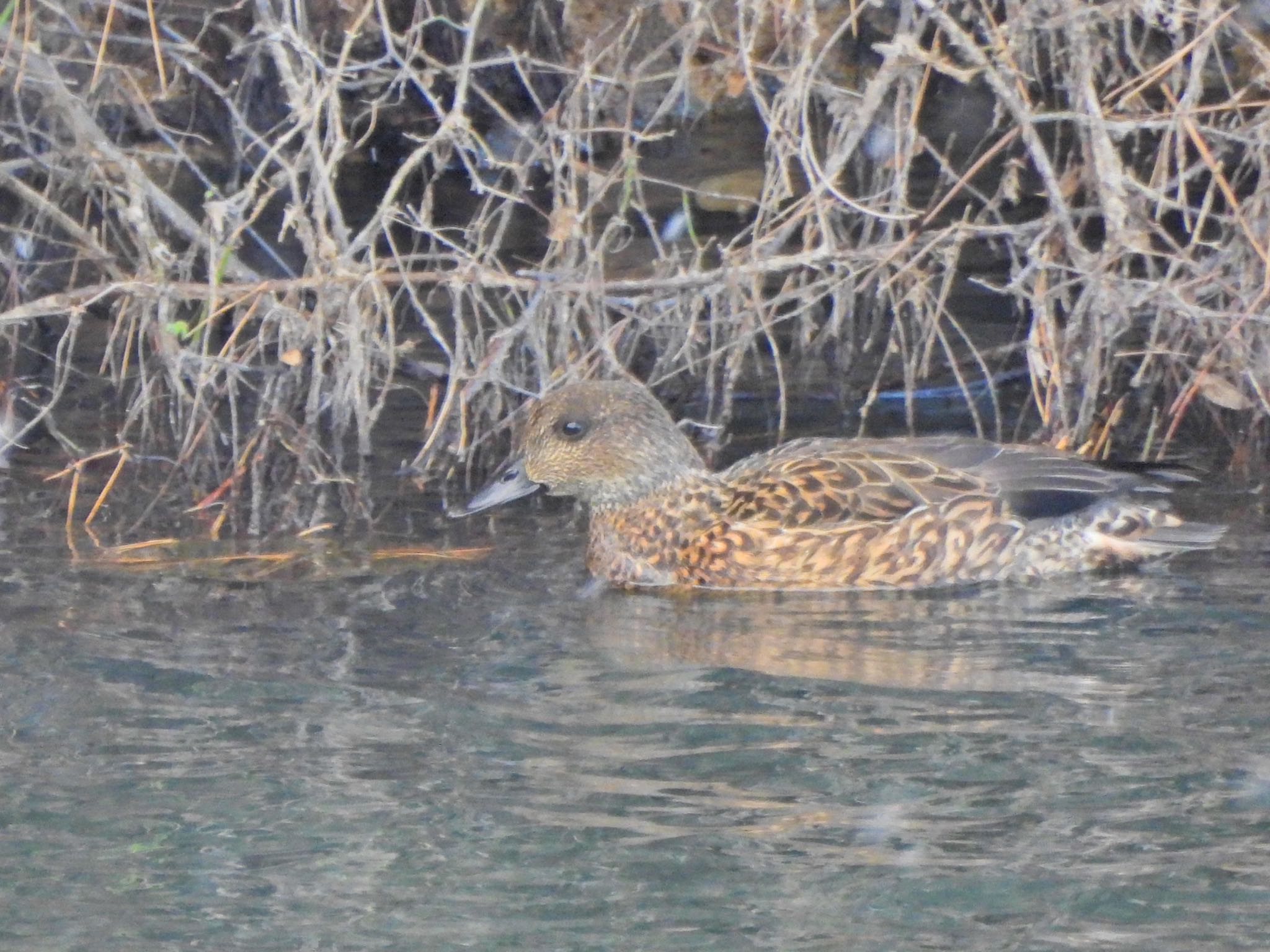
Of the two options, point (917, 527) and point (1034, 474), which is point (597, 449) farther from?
point (1034, 474)

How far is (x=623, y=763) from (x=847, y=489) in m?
2.12

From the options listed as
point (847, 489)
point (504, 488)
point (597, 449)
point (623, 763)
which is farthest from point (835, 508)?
point (623, 763)

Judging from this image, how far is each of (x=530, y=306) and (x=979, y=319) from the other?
291 centimetres

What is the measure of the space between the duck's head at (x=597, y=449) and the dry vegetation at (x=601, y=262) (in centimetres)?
24

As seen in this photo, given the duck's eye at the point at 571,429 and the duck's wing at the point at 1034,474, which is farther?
the duck's eye at the point at 571,429

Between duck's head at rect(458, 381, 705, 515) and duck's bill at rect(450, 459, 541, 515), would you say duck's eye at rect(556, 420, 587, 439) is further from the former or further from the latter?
duck's bill at rect(450, 459, 541, 515)

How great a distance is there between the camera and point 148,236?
288 inches

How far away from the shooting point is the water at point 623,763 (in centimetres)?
418

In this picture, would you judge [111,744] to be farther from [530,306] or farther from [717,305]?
[717,305]

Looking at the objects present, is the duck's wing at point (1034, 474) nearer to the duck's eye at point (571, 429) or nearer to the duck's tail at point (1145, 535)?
the duck's tail at point (1145, 535)

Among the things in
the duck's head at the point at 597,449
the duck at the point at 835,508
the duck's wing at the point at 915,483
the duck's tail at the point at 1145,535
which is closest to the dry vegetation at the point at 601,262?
the duck's head at the point at 597,449

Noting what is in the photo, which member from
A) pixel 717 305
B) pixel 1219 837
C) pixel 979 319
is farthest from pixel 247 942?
pixel 979 319

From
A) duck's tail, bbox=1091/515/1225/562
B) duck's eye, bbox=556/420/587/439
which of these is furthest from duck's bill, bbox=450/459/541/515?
duck's tail, bbox=1091/515/1225/562

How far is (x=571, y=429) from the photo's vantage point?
711 cm
